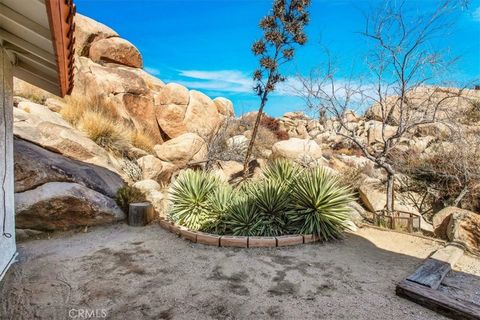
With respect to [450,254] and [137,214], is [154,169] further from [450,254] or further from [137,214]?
[450,254]

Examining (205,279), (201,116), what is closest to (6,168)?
(205,279)

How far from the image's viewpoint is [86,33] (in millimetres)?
13594

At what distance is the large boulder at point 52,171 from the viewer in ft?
17.3

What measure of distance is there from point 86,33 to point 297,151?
1140cm

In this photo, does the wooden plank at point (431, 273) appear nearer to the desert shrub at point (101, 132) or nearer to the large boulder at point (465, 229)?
the large boulder at point (465, 229)

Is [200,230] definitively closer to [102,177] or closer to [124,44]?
[102,177]

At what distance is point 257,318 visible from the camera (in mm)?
2684

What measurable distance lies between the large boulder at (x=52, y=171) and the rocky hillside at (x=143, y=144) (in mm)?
20

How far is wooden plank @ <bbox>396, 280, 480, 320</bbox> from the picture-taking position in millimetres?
2639

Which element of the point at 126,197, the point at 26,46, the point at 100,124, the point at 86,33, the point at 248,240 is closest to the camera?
the point at 26,46

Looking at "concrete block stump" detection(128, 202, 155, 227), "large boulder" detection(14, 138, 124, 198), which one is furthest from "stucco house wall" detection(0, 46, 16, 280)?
"concrete block stump" detection(128, 202, 155, 227)

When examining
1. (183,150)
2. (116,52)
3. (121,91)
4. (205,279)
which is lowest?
(205,279)

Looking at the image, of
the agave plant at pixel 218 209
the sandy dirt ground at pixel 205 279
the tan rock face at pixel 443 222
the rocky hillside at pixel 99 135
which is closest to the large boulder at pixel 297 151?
the rocky hillside at pixel 99 135

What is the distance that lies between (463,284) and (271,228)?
2.72 m
